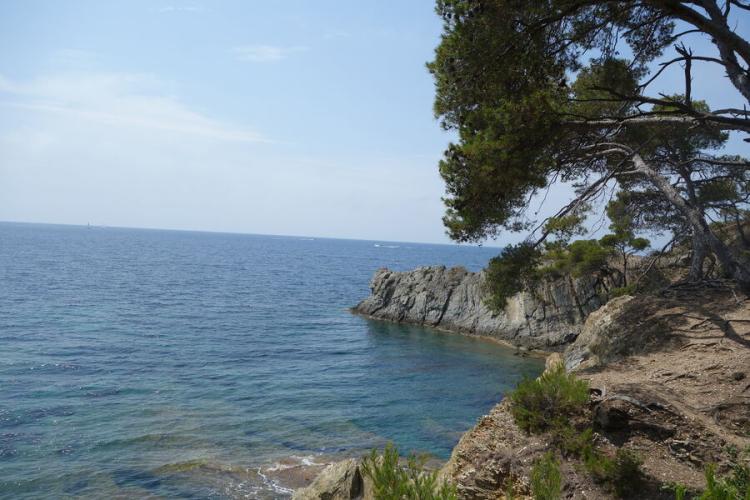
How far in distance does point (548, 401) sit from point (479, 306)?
129ft

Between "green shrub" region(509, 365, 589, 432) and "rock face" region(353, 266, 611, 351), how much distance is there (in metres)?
27.9

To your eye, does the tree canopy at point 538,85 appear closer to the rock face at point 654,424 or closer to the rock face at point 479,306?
the rock face at point 654,424

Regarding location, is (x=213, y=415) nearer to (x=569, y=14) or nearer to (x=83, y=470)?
(x=83, y=470)

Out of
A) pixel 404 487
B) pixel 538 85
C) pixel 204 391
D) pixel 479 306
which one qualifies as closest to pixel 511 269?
pixel 538 85

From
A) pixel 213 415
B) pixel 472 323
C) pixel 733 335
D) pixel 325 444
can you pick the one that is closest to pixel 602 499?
pixel 733 335

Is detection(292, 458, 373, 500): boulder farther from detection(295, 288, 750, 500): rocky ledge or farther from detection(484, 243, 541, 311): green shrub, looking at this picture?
detection(484, 243, 541, 311): green shrub

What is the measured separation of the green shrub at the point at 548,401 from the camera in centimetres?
811

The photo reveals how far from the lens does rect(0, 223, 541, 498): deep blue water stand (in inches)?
621

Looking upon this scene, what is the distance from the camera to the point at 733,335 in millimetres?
10805

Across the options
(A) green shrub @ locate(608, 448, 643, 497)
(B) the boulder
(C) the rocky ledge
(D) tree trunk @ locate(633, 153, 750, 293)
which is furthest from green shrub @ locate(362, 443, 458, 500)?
(D) tree trunk @ locate(633, 153, 750, 293)

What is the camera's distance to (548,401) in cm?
843

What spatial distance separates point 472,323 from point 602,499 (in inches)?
1577

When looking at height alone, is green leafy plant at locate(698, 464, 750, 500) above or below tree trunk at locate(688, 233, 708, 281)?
below

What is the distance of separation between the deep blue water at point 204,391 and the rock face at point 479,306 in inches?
122
